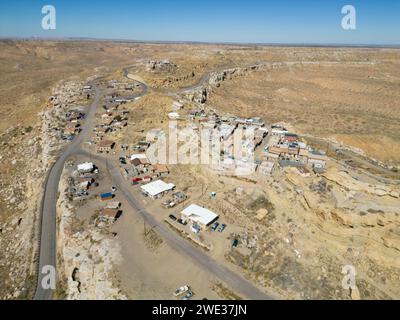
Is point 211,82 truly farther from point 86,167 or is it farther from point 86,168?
point 86,168

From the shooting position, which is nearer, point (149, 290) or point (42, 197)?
point (149, 290)

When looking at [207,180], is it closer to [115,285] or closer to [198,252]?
[198,252]

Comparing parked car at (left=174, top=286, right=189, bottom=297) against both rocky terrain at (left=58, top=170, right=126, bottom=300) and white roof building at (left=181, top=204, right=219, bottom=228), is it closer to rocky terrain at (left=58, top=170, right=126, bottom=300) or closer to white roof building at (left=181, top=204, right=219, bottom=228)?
rocky terrain at (left=58, top=170, right=126, bottom=300)

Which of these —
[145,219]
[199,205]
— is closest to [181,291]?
[145,219]

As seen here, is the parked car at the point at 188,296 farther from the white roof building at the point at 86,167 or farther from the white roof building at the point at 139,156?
the white roof building at the point at 86,167

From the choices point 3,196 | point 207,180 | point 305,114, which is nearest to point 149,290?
point 207,180
